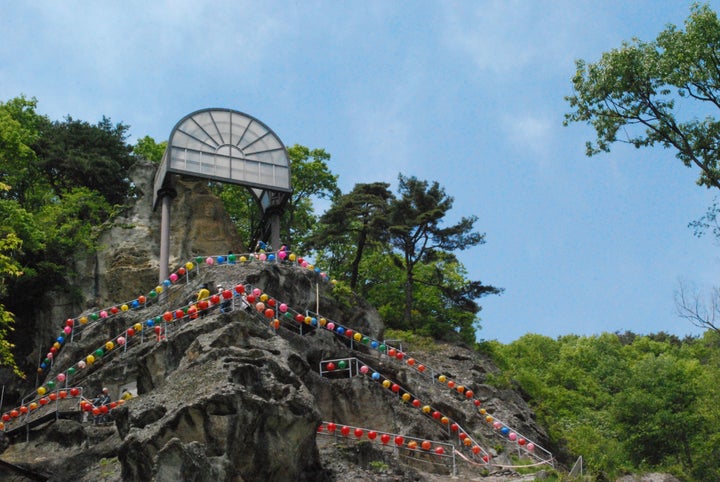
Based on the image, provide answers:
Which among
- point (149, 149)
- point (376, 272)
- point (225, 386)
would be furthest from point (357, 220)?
point (225, 386)

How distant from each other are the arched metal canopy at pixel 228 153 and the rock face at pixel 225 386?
335cm

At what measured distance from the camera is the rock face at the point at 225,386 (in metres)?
16.7

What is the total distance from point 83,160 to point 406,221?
16.5 metres

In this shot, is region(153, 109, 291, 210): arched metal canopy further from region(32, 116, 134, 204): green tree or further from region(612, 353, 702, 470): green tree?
region(612, 353, 702, 470): green tree

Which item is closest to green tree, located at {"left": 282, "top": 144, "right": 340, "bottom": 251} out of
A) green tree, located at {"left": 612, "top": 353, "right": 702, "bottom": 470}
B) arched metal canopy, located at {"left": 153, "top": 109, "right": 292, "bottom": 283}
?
arched metal canopy, located at {"left": 153, "top": 109, "right": 292, "bottom": 283}

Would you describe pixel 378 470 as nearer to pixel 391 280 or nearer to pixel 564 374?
pixel 391 280

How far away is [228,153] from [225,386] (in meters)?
17.7

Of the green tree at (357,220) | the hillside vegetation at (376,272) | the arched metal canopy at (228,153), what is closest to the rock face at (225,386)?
the hillside vegetation at (376,272)

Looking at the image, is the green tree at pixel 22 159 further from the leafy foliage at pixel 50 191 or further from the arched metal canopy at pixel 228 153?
the arched metal canopy at pixel 228 153

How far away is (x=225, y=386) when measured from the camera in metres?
17.2

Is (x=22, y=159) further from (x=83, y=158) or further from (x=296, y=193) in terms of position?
(x=296, y=193)

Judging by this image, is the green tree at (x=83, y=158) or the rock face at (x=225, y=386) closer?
the rock face at (x=225, y=386)

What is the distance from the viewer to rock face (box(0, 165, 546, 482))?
16.7 m

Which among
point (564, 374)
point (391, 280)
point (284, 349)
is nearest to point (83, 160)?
point (391, 280)
